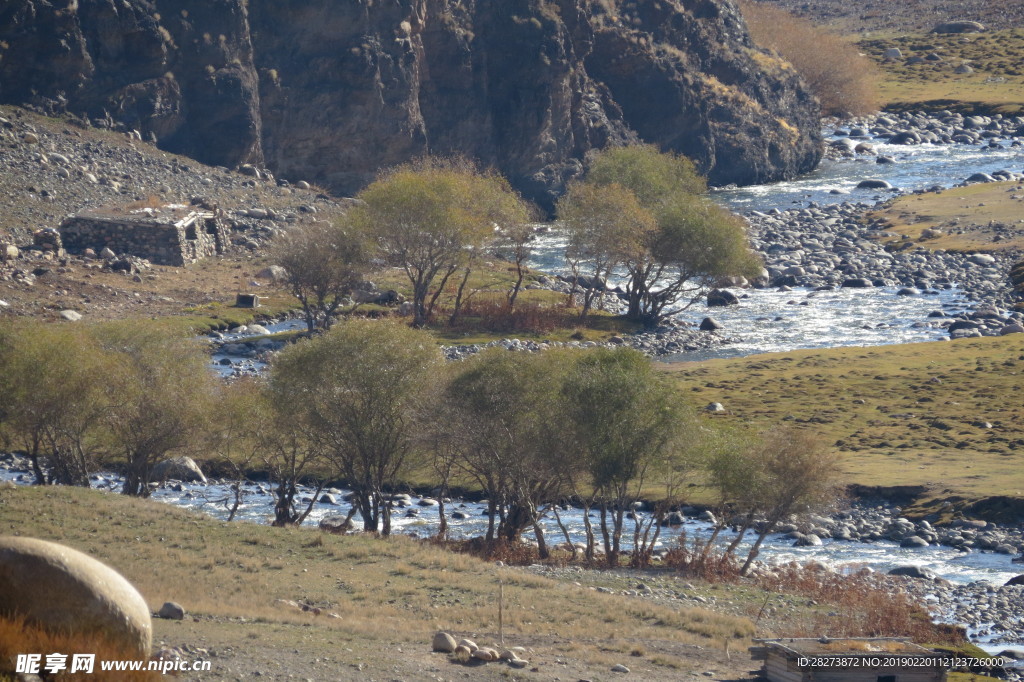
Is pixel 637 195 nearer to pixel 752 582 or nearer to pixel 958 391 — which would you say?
pixel 958 391

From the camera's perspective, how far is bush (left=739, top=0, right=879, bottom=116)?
552 feet

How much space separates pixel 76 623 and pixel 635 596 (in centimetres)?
2034

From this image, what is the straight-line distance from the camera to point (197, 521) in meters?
37.8

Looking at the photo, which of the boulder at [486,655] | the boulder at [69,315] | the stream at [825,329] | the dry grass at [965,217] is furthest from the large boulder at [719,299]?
the boulder at [486,655]

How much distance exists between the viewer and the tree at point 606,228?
83375 mm

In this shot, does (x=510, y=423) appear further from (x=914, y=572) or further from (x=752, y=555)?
(x=914, y=572)

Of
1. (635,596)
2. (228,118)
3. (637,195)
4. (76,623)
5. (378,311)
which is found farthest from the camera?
(228,118)

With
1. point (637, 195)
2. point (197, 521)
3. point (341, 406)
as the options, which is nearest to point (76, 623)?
point (197, 521)

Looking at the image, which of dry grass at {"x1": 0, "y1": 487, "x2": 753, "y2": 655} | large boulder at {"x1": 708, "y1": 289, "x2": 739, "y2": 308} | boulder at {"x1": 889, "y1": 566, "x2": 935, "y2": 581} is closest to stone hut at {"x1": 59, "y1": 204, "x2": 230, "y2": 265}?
large boulder at {"x1": 708, "y1": 289, "x2": 739, "y2": 308}

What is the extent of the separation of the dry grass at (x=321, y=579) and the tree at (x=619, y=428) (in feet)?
18.5

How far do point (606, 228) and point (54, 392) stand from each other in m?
45.7

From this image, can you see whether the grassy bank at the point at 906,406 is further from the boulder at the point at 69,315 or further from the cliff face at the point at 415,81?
the cliff face at the point at 415,81

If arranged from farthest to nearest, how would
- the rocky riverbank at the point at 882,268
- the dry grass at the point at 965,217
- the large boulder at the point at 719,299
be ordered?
the dry grass at the point at 965,217, the large boulder at the point at 719,299, the rocky riverbank at the point at 882,268

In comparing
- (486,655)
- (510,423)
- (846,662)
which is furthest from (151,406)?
(846,662)
